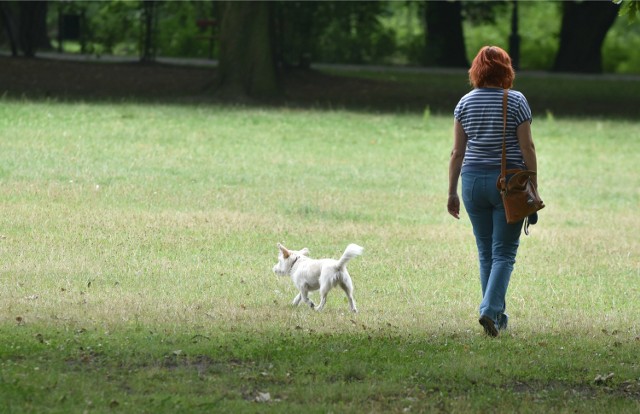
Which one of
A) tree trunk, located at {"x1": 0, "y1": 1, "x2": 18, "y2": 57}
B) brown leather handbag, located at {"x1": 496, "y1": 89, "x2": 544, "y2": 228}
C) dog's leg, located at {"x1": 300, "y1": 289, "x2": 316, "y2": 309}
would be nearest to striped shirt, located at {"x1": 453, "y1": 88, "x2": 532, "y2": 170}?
brown leather handbag, located at {"x1": 496, "y1": 89, "x2": 544, "y2": 228}

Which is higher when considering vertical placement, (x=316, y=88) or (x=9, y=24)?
(x=9, y=24)

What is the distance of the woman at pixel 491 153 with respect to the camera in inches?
336

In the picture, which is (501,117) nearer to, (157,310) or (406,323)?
(406,323)

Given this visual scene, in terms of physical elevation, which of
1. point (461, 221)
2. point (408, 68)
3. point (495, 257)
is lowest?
point (408, 68)

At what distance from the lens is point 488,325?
874 centimetres

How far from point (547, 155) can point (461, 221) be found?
279 inches

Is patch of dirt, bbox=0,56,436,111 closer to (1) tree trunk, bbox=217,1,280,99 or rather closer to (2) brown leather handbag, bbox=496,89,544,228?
(1) tree trunk, bbox=217,1,280,99

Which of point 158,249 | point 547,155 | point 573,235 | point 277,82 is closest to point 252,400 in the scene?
point 158,249

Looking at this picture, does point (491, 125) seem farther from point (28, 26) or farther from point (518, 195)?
point (28, 26)

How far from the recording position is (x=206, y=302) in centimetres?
973

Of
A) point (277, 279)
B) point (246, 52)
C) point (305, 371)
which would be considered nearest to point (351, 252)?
point (305, 371)

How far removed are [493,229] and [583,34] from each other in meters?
32.5

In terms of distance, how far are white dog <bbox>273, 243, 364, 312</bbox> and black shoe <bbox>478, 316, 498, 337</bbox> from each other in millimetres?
958

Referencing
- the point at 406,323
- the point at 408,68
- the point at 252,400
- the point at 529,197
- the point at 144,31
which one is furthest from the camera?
the point at 408,68
